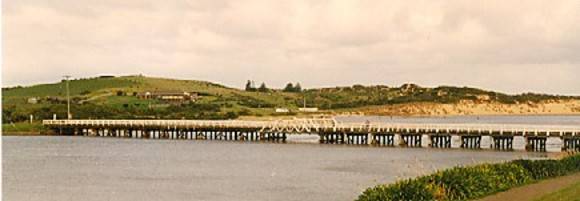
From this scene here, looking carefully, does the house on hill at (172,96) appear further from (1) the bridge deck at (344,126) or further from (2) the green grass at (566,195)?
(2) the green grass at (566,195)

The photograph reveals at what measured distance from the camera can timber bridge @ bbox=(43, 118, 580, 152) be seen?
76438 mm

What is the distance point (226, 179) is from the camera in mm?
51875

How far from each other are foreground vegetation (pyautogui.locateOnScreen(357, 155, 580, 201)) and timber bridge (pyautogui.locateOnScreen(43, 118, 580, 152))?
101 feet

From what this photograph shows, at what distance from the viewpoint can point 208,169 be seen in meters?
59.2

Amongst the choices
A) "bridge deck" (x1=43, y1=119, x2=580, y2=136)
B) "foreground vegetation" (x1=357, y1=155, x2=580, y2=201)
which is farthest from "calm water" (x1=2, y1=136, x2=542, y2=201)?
"foreground vegetation" (x1=357, y1=155, x2=580, y2=201)

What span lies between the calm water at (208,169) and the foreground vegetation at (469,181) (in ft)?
22.8

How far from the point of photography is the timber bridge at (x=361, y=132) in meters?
76.4

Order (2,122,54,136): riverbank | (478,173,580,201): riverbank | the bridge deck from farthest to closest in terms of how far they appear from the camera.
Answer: (2,122,54,136): riverbank → the bridge deck → (478,173,580,201): riverbank

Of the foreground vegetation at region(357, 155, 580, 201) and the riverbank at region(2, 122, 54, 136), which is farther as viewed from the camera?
the riverbank at region(2, 122, 54, 136)

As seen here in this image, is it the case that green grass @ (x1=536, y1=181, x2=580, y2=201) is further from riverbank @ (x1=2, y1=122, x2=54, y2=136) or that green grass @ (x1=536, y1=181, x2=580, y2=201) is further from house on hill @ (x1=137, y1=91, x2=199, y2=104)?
house on hill @ (x1=137, y1=91, x2=199, y2=104)

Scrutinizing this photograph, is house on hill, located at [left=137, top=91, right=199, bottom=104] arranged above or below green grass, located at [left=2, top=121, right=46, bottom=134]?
above

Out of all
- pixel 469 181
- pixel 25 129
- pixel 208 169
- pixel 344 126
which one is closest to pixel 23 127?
pixel 25 129

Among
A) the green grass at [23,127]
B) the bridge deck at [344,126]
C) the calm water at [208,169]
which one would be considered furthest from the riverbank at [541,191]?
the green grass at [23,127]

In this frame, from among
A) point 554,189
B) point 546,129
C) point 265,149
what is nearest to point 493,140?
point 546,129
